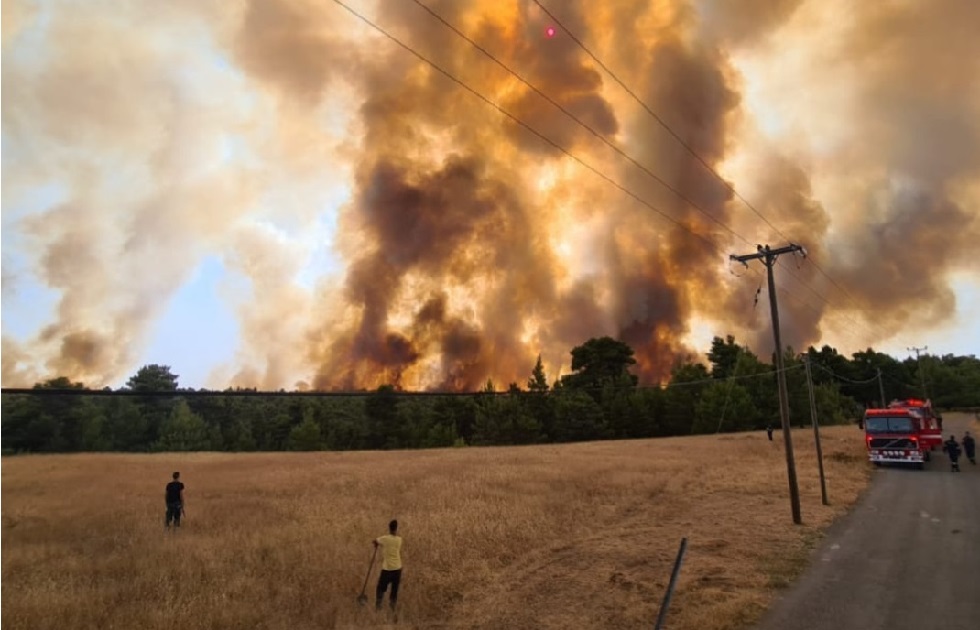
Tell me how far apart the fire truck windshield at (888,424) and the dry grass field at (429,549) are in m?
3.17

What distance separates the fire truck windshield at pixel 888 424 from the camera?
109 ft

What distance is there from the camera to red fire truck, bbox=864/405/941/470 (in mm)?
32344

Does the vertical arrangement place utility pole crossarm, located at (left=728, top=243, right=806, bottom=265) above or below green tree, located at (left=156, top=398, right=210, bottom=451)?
above

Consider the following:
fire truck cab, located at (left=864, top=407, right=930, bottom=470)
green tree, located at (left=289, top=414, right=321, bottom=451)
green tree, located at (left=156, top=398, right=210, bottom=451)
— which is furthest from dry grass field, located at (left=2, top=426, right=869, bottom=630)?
green tree, located at (left=156, top=398, right=210, bottom=451)

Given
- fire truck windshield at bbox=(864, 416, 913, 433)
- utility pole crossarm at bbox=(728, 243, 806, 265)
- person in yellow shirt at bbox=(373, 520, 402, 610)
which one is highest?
utility pole crossarm at bbox=(728, 243, 806, 265)

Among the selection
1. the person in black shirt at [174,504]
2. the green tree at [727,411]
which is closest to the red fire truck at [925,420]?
the person in black shirt at [174,504]

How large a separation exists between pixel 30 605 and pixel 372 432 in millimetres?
78013

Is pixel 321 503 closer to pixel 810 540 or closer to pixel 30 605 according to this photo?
pixel 30 605

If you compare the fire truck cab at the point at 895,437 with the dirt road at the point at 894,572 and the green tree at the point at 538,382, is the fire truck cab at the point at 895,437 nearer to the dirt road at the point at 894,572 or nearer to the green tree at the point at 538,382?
the dirt road at the point at 894,572

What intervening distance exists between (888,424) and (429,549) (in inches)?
1251

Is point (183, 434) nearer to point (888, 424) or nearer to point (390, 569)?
point (390, 569)

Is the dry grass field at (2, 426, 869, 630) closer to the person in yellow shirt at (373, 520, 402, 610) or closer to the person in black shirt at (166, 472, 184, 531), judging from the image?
the person in yellow shirt at (373, 520, 402, 610)

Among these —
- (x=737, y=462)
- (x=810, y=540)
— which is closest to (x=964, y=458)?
(x=737, y=462)

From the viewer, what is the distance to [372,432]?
8800 cm
